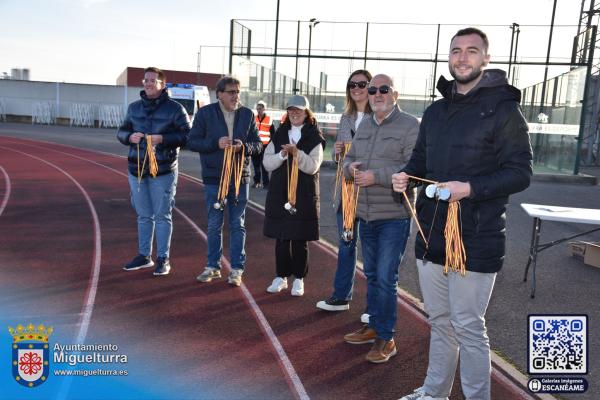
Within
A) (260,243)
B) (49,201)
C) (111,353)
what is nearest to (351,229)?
(111,353)

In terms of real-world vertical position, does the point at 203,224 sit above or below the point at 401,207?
below

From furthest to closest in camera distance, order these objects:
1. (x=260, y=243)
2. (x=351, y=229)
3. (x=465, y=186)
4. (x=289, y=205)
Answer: (x=260, y=243) < (x=289, y=205) < (x=351, y=229) < (x=465, y=186)

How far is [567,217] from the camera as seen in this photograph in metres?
5.66

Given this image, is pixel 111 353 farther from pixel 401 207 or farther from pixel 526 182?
pixel 526 182

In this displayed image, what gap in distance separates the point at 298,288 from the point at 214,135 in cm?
178

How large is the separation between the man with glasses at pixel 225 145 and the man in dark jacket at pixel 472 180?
8.96ft

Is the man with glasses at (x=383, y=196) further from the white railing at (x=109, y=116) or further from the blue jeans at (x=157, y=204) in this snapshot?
the white railing at (x=109, y=116)

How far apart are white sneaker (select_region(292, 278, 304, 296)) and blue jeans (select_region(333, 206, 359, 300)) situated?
1.64 feet

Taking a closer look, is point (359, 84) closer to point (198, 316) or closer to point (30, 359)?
point (198, 316)

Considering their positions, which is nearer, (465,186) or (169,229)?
(465,186)

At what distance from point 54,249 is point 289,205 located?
11.4 ft

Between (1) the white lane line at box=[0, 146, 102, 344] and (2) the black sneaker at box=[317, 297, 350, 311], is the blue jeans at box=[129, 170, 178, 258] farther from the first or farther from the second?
(2) the black sneaker at box=[317, 297, 350, 311]

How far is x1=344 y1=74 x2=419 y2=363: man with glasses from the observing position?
3.95 m

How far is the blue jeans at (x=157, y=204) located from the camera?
19.4 feet
